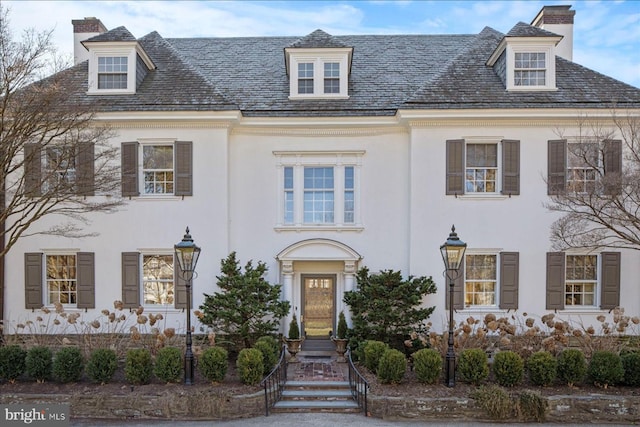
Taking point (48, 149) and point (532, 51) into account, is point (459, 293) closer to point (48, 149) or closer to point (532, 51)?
point (532, 51)

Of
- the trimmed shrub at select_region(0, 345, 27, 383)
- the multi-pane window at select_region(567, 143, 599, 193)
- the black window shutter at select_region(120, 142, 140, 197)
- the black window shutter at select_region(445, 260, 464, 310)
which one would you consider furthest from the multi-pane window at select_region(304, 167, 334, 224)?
the trimmed shrub at select_region(0, 345, 27, 383)

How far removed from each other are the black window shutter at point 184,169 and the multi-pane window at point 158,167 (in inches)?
14.0

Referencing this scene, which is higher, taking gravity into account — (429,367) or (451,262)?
(451,262)

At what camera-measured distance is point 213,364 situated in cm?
954

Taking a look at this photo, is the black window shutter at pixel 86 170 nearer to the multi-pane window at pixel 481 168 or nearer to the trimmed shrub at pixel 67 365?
the trimmed shrub at pixel 67 365

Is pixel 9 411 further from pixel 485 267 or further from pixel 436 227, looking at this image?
pixel 485 267

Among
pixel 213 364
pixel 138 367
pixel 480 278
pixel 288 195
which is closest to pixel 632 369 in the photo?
pixel 480 278

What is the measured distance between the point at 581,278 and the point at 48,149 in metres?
14.7

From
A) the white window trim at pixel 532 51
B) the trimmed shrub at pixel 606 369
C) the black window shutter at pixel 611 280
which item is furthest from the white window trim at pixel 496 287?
the white window trim at pixel 532 51

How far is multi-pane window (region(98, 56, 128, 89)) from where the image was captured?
44.5 feet

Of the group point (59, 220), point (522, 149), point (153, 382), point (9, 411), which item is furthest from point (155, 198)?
point (522, 149)

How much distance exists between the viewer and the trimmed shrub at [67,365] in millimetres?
9656

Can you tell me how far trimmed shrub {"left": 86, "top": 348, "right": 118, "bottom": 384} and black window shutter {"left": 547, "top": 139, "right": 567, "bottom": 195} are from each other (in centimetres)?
1191

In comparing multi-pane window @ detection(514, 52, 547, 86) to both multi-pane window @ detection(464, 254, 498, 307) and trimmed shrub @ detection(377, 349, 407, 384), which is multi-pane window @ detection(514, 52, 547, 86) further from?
trimmed shrub @ detection(377, 349, 407, 384)
